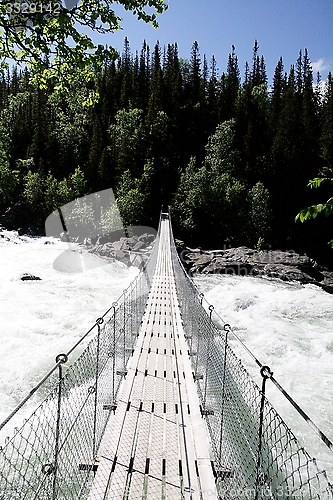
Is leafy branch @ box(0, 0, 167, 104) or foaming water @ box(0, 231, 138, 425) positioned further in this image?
foaming water @ box(0, 231, 138, 425)

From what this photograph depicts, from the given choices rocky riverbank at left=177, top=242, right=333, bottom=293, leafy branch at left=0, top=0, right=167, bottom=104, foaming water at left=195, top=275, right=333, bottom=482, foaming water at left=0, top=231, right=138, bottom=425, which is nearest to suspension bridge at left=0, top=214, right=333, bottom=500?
foaming water at left=0, top=231, right=138, bottom=425

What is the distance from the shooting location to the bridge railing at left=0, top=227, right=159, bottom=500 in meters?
2.12

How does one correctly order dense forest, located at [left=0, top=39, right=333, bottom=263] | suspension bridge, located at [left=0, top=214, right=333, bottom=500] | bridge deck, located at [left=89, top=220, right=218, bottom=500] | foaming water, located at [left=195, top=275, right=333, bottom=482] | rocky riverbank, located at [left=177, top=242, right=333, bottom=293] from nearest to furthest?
1. suspension bridge, located at [left=0, top=214, right=333, bottom=500]
2. bridge deck, located at [left=89, top=220, right=218, bottom=500]
3. foaming water, located at [left=195, top=275, right=333, bottom=482]
4. rocky riverbank, located at [left=177, top=242, right=333, bottom=293]
5. dense forest, located at [left=0, top=39, right=333, bottom=263]

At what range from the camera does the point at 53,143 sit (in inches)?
1590

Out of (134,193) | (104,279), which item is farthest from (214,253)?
(134,193)

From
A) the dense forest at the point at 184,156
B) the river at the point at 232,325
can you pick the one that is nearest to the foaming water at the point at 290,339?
the river at the point at 232,325

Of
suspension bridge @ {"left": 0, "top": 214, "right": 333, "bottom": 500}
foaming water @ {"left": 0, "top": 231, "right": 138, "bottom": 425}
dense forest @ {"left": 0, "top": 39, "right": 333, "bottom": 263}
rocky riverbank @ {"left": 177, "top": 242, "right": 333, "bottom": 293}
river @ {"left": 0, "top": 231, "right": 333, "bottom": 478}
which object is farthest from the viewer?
dense forest @ {"left": 0, "top": 39, "right": 333, "bottom": 263}

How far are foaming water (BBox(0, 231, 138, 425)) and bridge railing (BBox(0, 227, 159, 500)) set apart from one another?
0.57m

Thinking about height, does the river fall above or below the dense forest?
below

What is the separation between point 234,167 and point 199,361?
2699 cm

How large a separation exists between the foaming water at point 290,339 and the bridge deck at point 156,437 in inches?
58.8

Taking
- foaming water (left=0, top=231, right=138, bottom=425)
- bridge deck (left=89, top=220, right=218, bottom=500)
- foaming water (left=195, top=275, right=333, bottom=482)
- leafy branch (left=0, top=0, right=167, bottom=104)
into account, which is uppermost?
leafy branch (left=0, top=0, right=167, bottom=104)

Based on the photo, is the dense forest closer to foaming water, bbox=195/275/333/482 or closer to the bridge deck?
foaming water, bbox=195/275/333/482

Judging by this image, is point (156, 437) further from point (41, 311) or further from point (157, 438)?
point (41, 311)
